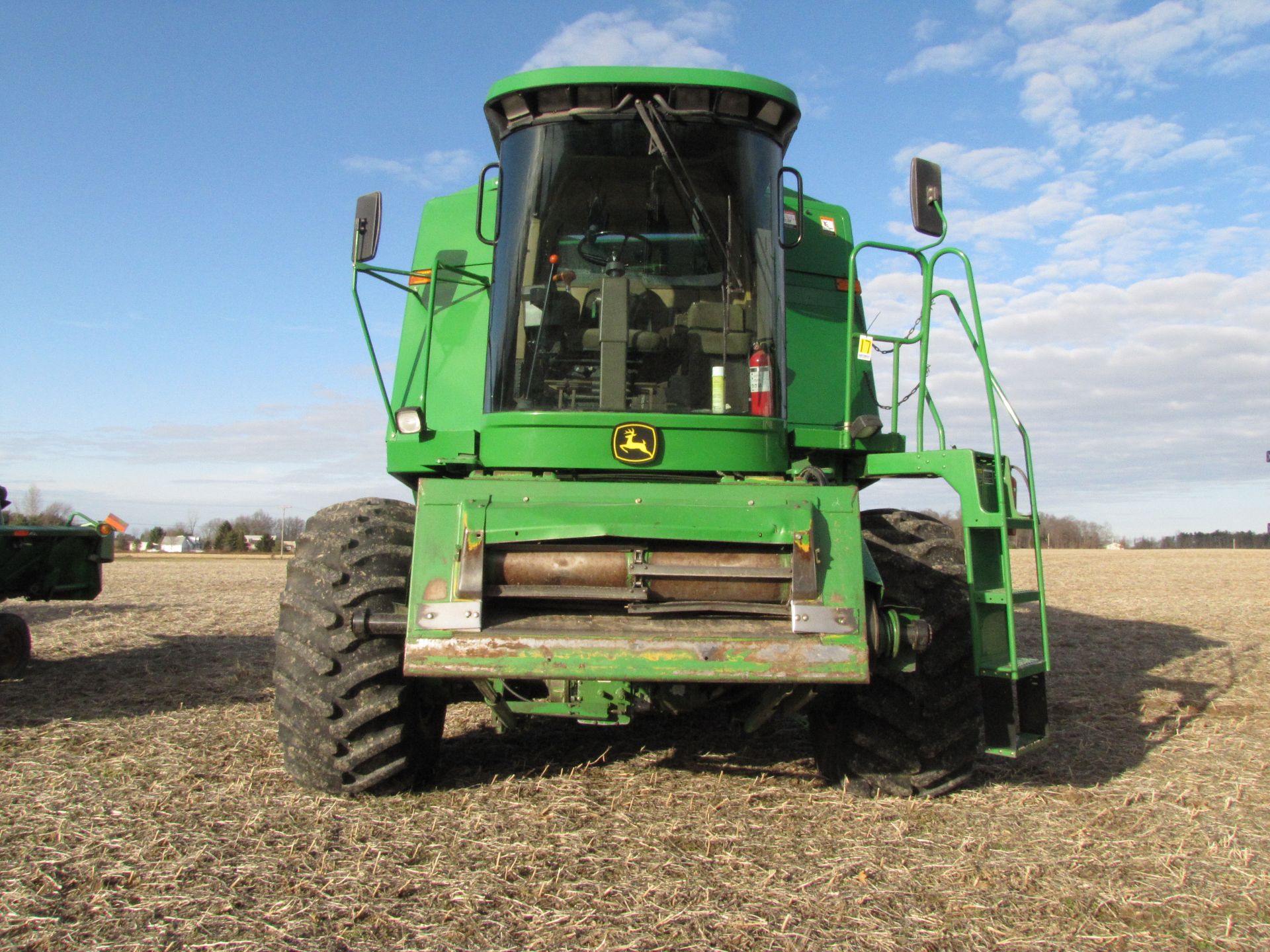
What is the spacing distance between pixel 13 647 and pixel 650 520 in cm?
631

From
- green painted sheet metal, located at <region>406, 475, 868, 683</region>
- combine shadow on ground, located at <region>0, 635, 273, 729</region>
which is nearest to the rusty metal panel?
green painted sheet metal, located at <region>406, 475, 868, 683</region>

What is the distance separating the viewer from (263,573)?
26578 millimetres

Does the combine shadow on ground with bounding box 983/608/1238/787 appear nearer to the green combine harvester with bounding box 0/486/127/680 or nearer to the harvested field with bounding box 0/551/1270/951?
the harvested field with bounding box 0/551/1270/951

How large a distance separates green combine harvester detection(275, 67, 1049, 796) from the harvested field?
1.18ft

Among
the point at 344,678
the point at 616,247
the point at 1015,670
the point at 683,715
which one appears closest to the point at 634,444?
the point at 616,247

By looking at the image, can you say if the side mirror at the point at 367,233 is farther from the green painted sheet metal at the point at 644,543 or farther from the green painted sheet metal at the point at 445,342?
the green painted sheet metal at the point at 644,543

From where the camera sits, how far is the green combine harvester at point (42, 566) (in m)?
7.66

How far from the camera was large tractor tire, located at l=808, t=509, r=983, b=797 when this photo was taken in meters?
4.12

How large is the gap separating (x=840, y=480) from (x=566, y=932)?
305cm

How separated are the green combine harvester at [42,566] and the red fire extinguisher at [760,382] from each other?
6.04 meters

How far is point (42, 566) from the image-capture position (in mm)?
7953

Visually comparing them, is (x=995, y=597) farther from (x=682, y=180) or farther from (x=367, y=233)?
(x=367, y=233)

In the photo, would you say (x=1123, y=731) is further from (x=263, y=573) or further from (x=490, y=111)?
(x=263, y=573)

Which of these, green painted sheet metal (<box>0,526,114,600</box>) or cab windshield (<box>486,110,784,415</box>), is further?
green painted sheet metal (<box>0,526,114,600</box>)
